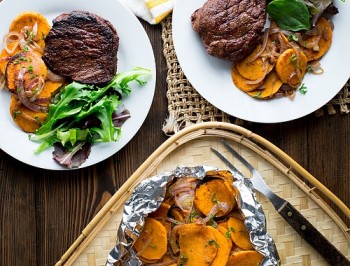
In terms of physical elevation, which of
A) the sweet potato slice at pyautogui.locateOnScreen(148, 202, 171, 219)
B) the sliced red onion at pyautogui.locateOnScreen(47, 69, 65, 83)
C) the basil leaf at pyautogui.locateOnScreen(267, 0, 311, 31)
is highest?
the basil leaf at pyautogui.locateOnScreen(267, 0, 311, 31)

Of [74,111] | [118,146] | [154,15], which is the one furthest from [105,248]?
[154,15]

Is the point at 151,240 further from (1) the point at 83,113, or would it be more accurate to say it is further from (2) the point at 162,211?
(1) the point at 83,113

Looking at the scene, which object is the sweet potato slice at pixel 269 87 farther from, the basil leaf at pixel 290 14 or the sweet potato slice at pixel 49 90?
the sweet potato slice at pixel 49 90

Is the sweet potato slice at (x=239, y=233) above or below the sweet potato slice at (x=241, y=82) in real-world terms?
below

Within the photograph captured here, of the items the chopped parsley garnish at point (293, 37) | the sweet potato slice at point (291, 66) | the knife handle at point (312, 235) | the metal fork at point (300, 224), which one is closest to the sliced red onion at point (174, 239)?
the metal fork at point (300, 224)

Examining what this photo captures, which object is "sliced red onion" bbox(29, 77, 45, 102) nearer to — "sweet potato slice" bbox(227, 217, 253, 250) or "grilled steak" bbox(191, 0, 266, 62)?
"grilled steak" bbox(191, 0, 266, 62)

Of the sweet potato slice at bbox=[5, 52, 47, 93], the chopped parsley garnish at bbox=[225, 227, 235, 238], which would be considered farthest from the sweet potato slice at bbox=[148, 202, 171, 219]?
the sweet potato slice at bbox=[5, 52, 47, 93]

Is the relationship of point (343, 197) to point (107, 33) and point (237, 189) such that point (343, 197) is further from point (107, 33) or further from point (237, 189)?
point (107, 33)
